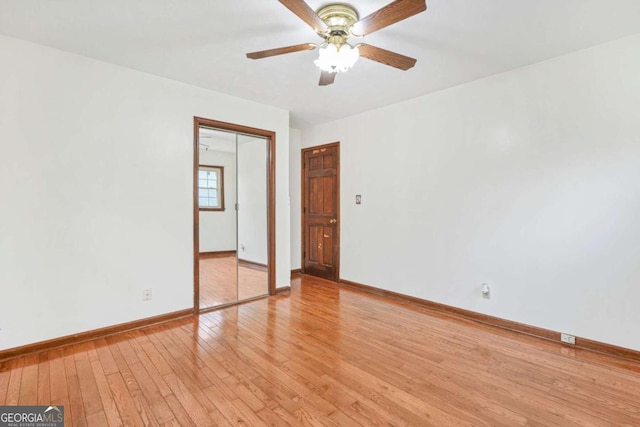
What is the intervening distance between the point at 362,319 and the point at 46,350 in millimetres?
2841

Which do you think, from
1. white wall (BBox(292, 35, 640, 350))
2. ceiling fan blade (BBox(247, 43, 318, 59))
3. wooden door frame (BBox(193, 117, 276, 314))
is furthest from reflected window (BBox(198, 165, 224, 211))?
white wall (BBox(292, 35, 640, 350))

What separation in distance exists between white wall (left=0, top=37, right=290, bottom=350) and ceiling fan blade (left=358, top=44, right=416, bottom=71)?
209 centimetres

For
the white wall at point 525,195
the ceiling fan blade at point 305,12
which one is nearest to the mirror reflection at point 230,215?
the white wall at point 525,195

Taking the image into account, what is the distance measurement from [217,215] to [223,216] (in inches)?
2.9

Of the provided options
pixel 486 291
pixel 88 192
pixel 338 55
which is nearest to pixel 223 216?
pixel 88 192

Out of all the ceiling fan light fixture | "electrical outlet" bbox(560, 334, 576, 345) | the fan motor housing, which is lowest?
"electrical outlet" bbox(560, 334, 576, 345)

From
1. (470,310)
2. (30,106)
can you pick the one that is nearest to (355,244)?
(470,310)

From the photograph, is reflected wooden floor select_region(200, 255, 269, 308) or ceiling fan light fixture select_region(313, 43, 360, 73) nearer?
ceiling fan light fixture select_region(313, 43, 360, 73)

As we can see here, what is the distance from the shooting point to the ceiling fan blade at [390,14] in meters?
1.61

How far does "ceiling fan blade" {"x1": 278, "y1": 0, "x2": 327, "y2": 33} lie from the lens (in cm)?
161

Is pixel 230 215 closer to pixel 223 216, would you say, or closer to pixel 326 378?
pixel 223 216

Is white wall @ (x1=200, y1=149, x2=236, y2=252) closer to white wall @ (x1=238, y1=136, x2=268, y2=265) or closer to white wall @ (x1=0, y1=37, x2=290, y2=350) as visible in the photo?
white wall @ (x1=238, y1=136, x2=268, y2=265)

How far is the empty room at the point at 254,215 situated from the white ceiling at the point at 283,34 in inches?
0.8

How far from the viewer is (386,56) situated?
217 centimetres
